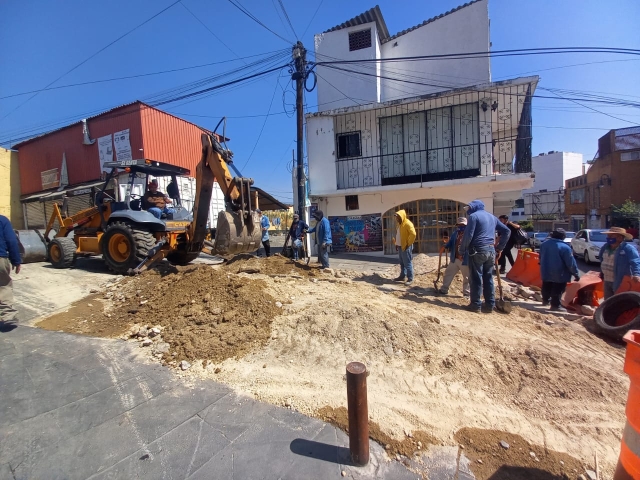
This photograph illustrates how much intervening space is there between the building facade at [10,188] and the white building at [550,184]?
5539cm

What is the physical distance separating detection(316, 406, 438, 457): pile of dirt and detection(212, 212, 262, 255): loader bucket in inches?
146

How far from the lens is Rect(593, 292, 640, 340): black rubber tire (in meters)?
4.43

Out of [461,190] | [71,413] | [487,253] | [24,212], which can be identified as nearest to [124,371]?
[71,413]

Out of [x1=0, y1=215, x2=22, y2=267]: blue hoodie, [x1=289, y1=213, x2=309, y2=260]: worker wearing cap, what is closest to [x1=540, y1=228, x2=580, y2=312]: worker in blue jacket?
[x1=289, y1=213, x2=309, y2=260]: worker wearing cap

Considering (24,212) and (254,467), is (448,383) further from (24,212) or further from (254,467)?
(24,212)

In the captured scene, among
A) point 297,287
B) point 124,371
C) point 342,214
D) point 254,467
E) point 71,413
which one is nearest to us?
point 254,467

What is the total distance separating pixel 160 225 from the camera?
6.86 metres

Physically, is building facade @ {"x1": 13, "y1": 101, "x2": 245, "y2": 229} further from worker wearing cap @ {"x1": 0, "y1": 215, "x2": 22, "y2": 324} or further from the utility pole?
worker wearing cap @ {"x1": 0, "y1": 215, "x2": 22, "y2": 324}

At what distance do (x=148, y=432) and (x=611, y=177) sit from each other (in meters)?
39.8

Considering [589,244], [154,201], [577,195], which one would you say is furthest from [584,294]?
Answer: [577,195]

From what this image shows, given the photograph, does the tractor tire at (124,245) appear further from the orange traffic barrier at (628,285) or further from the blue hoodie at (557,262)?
the orange traffic barrier at (628,285)

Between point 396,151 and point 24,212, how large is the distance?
68.7ft

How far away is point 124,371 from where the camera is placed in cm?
340

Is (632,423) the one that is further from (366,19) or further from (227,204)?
(366,19)
